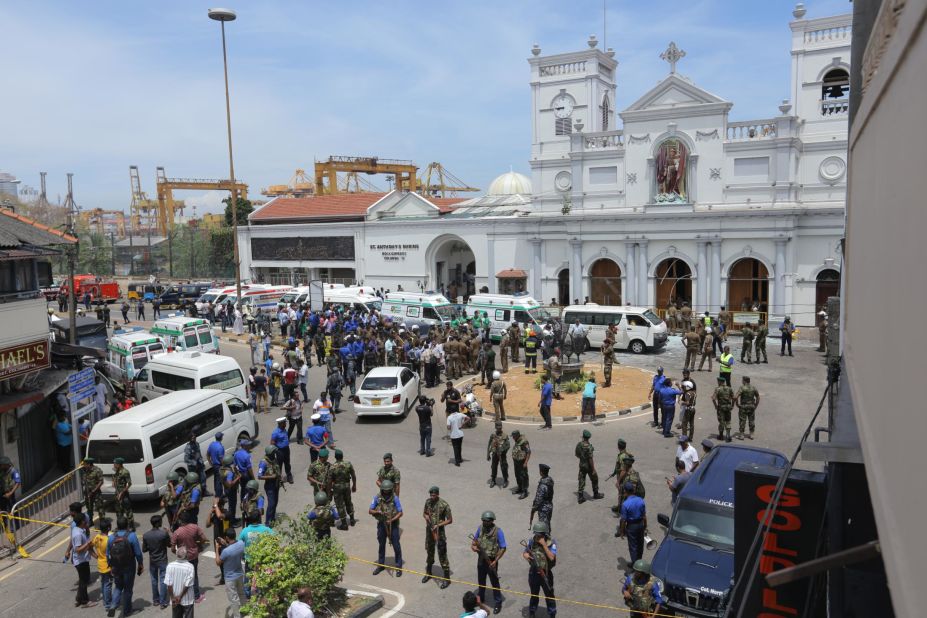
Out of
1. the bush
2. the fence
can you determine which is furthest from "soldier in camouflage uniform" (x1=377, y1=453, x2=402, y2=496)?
the fence

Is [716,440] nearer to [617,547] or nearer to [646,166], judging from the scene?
[617,547]

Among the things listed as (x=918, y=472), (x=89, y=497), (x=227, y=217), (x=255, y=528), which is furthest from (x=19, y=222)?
(x=227, y=217)

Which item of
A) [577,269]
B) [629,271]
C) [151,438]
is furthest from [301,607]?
[577,269]

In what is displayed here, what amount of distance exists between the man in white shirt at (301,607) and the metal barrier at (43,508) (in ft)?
23.2

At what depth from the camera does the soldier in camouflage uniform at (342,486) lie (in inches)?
468

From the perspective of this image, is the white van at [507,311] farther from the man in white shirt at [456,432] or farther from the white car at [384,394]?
the man in white shirt at [456,432]

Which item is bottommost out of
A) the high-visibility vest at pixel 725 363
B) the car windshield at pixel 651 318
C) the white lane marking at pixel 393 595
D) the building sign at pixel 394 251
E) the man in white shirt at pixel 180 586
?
the white lane marking at pixel 393 595

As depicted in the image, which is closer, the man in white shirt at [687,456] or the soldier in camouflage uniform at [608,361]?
the man in white shirt at [687,456]

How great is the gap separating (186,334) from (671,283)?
23.0 m

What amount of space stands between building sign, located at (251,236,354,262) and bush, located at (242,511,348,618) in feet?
130

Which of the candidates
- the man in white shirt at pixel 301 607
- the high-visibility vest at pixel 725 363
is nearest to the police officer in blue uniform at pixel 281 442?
the man in white shirt at pixel 301 607

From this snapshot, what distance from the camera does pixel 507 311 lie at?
28891 mm

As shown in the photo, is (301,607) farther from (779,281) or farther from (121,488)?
(779,281)

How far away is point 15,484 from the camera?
12.8 m
